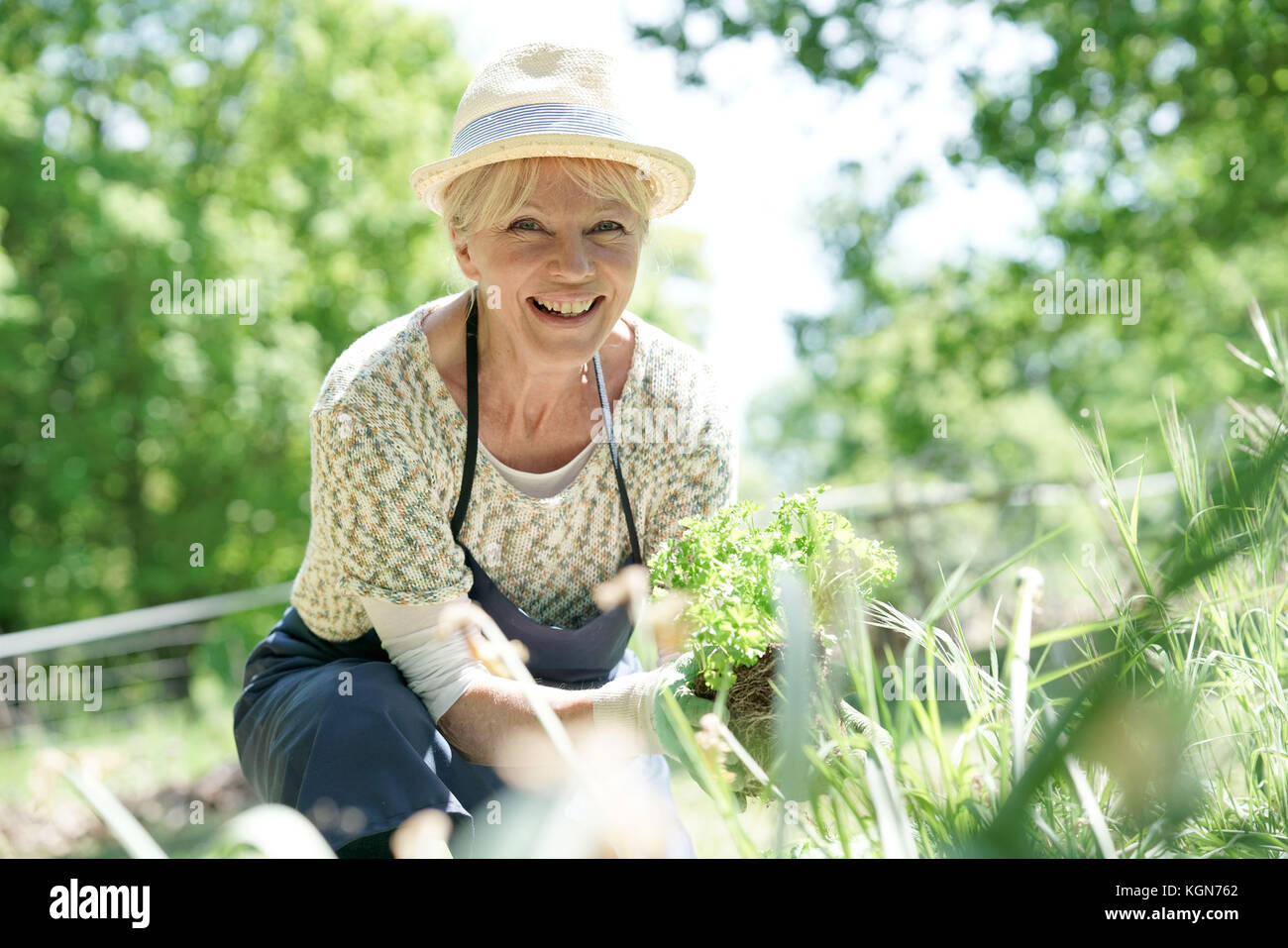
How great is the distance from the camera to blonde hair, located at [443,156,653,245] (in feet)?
6.77

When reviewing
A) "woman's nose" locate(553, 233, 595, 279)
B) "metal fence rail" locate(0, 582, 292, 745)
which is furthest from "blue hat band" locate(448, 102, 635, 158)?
"metal fence rail" locate(0, 582, 292, 745)

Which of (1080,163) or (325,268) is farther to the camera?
(325,268)

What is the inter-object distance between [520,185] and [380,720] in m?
1.04

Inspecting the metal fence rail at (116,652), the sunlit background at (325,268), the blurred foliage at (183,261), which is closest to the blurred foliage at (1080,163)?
the sunlit background at (325,268)

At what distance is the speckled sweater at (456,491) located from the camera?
82.6 inches

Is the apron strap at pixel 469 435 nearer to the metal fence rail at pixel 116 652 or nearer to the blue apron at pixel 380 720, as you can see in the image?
the blue apron at pixel 380 720

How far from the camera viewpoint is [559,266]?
2037mm

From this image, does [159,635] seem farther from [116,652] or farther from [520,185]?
[520,185]

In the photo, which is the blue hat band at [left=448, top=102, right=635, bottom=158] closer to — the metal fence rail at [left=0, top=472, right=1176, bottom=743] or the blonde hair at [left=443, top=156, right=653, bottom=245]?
the blonde hair at [left=443, top=156, right=653, bottom=245]

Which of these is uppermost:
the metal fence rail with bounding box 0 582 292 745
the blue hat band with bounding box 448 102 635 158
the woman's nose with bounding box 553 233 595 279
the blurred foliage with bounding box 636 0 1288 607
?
the blurred foliage with bounding box 636 0 1288 607

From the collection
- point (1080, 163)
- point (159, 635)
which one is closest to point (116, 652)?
point (159, 635)
